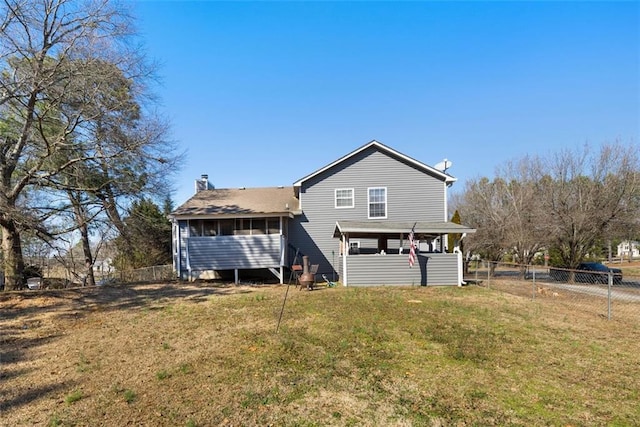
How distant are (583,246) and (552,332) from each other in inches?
585

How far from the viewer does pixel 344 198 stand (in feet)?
55.7

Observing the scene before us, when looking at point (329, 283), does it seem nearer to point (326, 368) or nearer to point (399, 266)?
point (399, 266)

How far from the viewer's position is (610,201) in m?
17.5

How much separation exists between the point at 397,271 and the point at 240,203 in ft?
27.7

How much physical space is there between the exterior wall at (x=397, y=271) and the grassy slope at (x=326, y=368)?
4584mm

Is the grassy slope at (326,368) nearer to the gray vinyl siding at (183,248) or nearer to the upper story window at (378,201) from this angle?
the gray vinyl siding at (183,248)

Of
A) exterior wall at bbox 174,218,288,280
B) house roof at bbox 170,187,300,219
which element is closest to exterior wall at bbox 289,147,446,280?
house roof at bbox 170,187,300,219

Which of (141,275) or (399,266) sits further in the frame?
(141,275)

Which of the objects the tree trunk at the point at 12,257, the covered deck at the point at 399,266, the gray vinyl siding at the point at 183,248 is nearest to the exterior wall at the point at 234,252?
the gray vinyl siding at the point at 183,248

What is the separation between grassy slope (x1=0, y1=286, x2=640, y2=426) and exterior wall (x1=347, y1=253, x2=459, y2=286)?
458 centimetres

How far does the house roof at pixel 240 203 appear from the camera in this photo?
51.6ft

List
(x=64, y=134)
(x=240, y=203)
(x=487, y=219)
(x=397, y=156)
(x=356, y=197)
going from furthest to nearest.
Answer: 1. (x=487, y=219)
2. (x=240, y=203)
3. (x=356, y=197)
4. (x=397, y=156)
5. (x=64, y=134)

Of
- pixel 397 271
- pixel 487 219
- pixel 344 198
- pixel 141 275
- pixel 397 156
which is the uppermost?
pixel 397 156

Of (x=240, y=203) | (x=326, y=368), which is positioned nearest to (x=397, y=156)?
(x=240, y=203)
